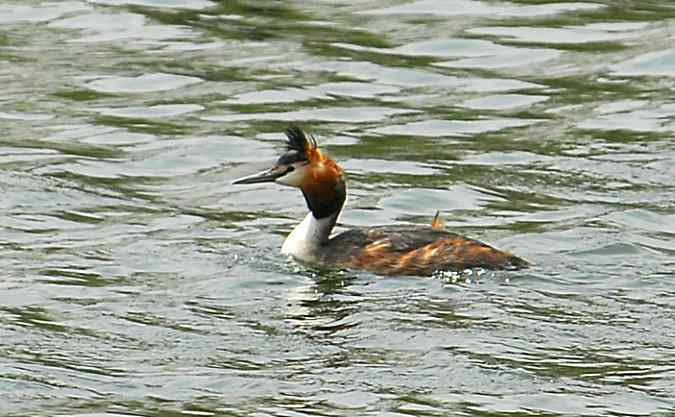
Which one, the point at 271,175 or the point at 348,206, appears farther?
the point at 348,206

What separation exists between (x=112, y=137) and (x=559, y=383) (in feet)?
20.9

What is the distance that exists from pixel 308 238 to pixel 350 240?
24 centimetres

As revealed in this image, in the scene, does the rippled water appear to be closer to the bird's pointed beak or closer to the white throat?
the white throat

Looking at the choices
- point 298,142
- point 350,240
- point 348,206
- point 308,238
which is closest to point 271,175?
point 298,142

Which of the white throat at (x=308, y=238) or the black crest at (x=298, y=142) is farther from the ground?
the black crest at (x=298, y=142)

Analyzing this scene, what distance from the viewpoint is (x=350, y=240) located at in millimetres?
12523

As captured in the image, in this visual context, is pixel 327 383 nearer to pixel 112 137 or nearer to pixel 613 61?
pixel 112 137

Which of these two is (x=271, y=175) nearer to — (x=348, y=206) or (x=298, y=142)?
(x=298, y=142)

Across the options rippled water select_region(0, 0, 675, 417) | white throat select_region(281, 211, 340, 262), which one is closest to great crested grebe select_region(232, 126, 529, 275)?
white throat select_region(281, 211, 340, 262)

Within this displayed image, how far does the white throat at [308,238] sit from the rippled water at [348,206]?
128mm

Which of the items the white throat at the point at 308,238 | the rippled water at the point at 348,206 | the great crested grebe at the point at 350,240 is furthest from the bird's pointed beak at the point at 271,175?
the rippled water at the point at 348,206

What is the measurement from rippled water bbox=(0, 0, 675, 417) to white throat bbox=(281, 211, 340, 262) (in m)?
0.13

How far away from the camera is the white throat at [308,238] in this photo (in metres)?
12.5

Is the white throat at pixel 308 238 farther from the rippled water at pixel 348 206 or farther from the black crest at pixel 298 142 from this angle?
the black crest at pixel 298 142
